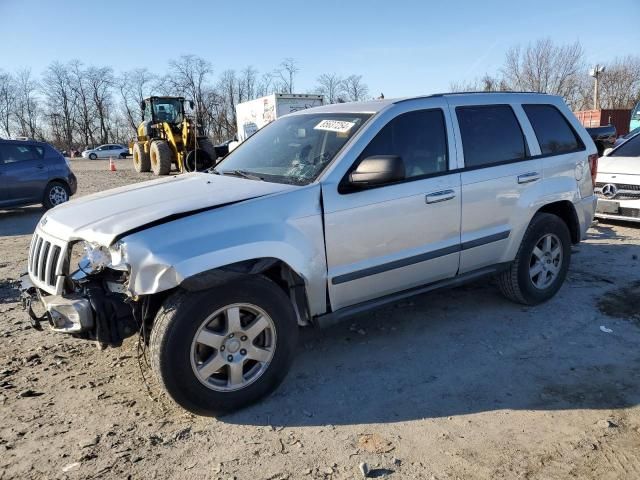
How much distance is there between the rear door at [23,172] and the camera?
1070cm

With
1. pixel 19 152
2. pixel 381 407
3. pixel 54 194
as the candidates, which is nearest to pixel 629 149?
pixel 381 407

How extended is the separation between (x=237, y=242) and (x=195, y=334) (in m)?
0.57

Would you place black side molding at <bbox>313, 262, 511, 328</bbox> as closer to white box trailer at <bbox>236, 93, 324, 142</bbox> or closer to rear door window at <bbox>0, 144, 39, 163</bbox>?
rear door window at <bbox>0, 144, 39, 163</bbox>

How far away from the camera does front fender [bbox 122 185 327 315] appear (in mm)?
2688

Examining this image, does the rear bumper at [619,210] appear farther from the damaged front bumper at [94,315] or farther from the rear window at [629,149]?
the damaged front bumper at [94,315]

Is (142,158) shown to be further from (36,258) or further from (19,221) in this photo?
(36,258)

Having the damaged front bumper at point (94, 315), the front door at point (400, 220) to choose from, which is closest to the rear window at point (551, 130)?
the front door at point (400, 220)

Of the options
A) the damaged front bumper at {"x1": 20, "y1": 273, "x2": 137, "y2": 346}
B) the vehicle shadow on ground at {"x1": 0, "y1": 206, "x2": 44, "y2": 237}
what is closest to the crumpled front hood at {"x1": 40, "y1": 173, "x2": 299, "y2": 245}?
the damaged front bumper at {"x1": 20, "y1": 273, "x2": 137, "y2": 346}

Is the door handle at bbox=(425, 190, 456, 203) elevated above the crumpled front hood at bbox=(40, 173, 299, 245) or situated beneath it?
situated beneath

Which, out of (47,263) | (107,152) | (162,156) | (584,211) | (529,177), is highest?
(107,152)

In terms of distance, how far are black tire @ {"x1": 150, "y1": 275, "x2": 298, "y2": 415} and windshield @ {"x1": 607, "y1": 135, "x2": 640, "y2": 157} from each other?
7452 mm

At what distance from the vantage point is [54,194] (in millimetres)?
11500

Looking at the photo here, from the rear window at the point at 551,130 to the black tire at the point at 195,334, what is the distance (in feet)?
9.63

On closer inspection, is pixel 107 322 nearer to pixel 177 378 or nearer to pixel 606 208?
pixel 177 378
